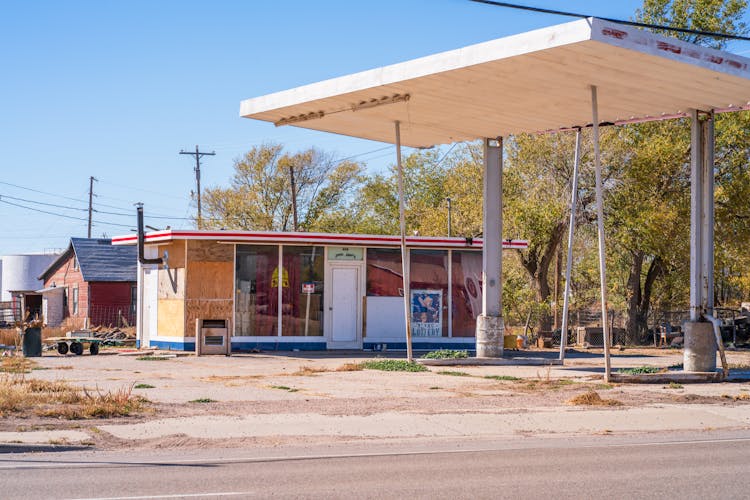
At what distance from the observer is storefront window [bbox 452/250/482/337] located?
30.2 m

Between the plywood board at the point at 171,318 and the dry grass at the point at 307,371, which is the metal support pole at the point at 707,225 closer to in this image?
the dry grass at the point at 307,371

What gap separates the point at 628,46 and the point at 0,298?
73.8 meters

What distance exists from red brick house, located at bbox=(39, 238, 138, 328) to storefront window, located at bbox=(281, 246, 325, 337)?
76.2 ft

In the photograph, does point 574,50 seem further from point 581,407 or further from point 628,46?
point 581,407

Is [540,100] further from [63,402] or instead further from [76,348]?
[76,348]

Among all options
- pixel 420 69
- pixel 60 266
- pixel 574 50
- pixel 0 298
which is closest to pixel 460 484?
pixel 574 50

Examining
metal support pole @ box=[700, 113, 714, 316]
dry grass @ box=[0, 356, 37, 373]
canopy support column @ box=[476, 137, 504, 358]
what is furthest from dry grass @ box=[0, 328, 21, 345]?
metal support pole @ box=[700, 113, 714, 316]

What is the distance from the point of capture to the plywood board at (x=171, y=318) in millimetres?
27811

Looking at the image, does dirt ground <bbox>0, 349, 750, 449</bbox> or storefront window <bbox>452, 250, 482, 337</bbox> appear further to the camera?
storefront window <bbox>452, 250, 482, 337</bbox>

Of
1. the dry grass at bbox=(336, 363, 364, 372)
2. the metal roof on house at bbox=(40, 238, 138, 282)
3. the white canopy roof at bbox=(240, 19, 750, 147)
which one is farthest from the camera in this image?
the metal roof on house at bbox=(40, 238, 138, 282)

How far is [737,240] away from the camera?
34.0 m

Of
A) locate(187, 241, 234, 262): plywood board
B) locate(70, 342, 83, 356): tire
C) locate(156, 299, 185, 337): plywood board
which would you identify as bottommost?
locate(70, 342, 83, 356): tire

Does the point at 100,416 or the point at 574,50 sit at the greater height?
the point at 574,50

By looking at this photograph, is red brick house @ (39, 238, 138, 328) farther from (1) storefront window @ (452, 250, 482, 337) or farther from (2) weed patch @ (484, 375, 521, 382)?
(2) weed patch @ (484, 375, 521, 382)
